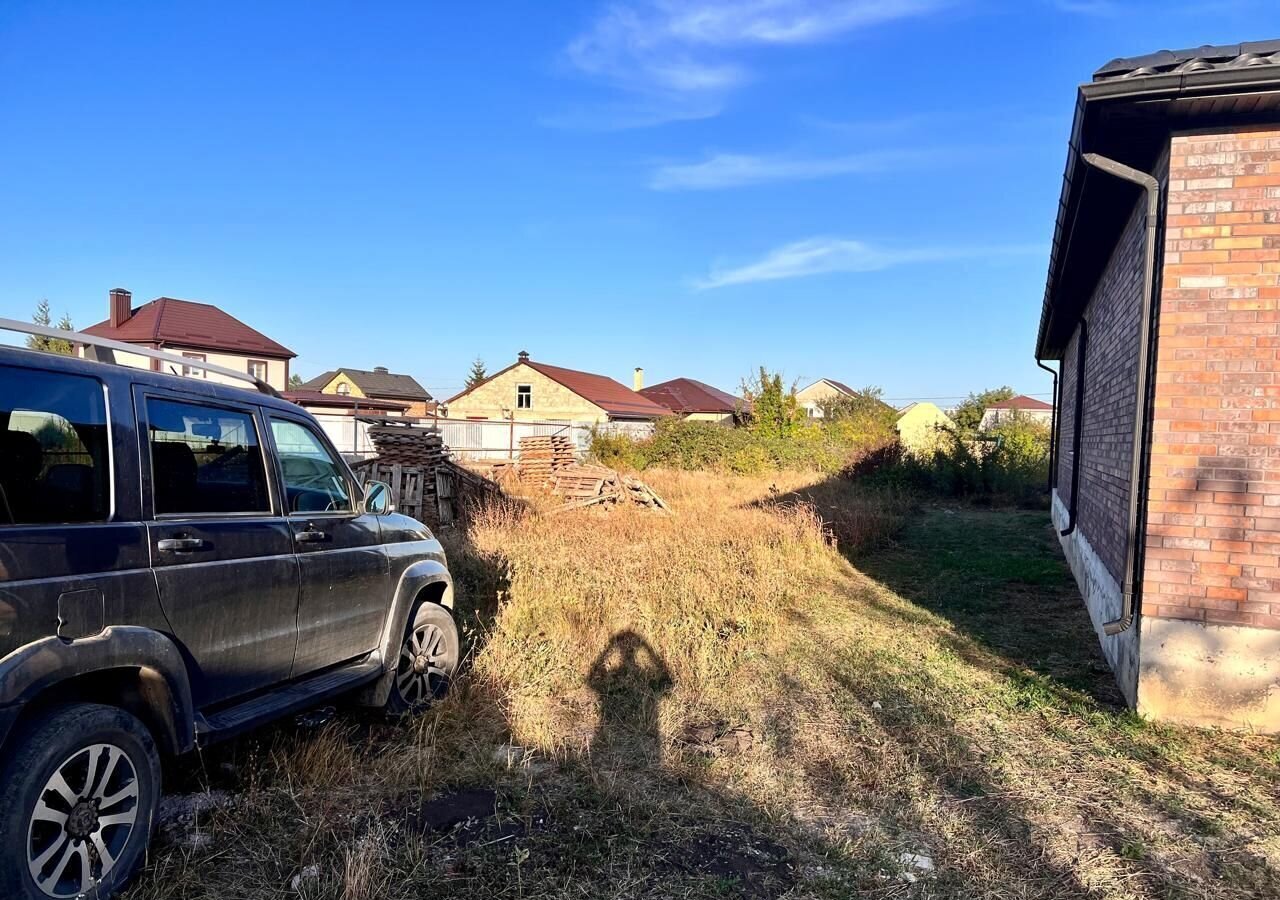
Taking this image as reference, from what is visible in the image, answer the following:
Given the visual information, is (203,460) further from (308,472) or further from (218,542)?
(308,472)

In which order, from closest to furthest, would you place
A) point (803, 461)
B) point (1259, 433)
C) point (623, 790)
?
point (623, 790) → point (1259, 433) → point (803, 461)

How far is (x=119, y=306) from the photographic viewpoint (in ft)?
106

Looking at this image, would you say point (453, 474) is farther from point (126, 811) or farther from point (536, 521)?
point (126, 811)

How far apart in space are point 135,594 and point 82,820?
773 millimetres

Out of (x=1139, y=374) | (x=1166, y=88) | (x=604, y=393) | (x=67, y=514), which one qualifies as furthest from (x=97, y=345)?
(x=604, y=393)

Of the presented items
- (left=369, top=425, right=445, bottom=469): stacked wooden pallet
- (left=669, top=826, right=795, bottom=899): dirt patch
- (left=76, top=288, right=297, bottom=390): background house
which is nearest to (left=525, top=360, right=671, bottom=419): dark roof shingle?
(left=76, top=288, right=297, bottom=390): background house

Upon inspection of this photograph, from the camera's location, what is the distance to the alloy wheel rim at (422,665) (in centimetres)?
441

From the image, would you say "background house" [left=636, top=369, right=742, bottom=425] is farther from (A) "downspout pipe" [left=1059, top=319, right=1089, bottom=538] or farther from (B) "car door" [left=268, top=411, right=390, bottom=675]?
(B) "car door" [left=268, top=411, right=390, bottom=675]

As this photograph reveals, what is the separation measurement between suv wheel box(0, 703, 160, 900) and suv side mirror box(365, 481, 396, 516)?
70.8 inches

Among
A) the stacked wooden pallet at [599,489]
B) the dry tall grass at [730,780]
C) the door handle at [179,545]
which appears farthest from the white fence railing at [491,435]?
the door handle at [179,545]

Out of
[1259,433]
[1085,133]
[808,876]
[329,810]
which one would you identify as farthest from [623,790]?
[1085,133]

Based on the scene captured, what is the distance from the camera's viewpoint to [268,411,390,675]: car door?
3.61 metres

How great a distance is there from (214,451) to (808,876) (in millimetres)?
3230

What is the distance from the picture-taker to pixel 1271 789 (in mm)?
3619
